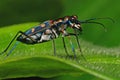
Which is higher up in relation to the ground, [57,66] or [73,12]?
[73,12]

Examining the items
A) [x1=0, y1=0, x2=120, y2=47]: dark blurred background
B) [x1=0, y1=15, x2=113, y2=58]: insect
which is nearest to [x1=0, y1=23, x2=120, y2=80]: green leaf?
[x1=0, y1=15, x2=113, y2=58]: insect

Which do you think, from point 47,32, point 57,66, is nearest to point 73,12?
point 47,32

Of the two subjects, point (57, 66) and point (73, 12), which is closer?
point (57, 66)

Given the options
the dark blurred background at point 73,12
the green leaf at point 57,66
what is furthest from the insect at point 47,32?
the dark blurred background at point 73,12

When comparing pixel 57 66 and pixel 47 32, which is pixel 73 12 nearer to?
pixel 47 32

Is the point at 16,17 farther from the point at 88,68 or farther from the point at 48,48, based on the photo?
the point at 88,68

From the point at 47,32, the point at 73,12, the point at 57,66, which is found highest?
the point at 73,12

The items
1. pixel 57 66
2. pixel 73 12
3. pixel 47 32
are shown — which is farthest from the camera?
pixel 73 12

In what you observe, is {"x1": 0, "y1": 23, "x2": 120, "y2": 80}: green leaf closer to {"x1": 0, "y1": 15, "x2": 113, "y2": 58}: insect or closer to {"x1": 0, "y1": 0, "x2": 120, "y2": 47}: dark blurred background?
{"x1": 0, "y1": 15, "x2": 113, "y2": 58}: insect

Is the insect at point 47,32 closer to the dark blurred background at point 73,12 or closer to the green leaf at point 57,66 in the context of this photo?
the green leaf at point 57,66
